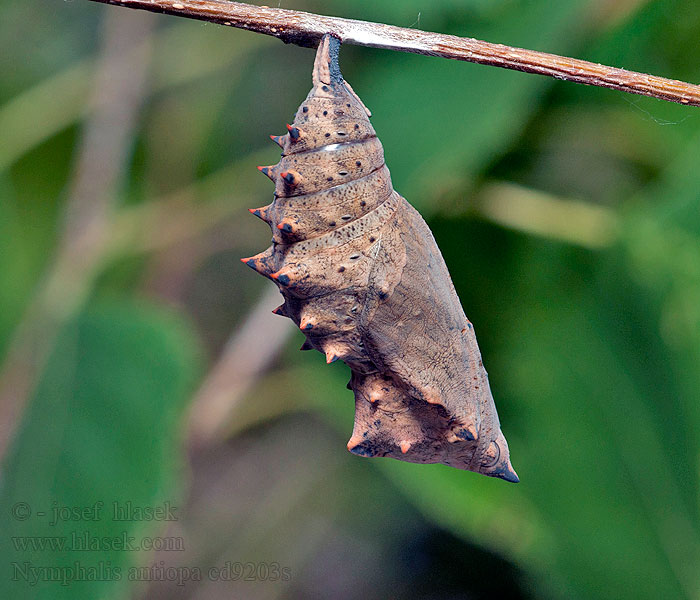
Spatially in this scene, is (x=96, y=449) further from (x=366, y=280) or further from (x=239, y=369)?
(x=366, y=280)

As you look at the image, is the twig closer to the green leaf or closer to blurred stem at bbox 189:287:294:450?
the green leaf

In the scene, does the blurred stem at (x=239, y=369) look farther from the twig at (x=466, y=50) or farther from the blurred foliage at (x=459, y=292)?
the twig at (x=466, y=50)

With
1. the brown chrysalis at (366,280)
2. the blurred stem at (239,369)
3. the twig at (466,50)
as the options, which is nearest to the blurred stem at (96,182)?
the blurred stem at (239,369)

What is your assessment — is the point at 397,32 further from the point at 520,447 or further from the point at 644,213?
the point at 520,447

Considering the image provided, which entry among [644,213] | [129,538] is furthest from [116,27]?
[644,213]

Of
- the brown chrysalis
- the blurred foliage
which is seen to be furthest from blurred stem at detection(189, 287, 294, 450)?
the brown chrysalis

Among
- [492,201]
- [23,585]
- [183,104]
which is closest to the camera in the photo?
[23,585]

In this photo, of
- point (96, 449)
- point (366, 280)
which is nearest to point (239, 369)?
point (96, 449)
